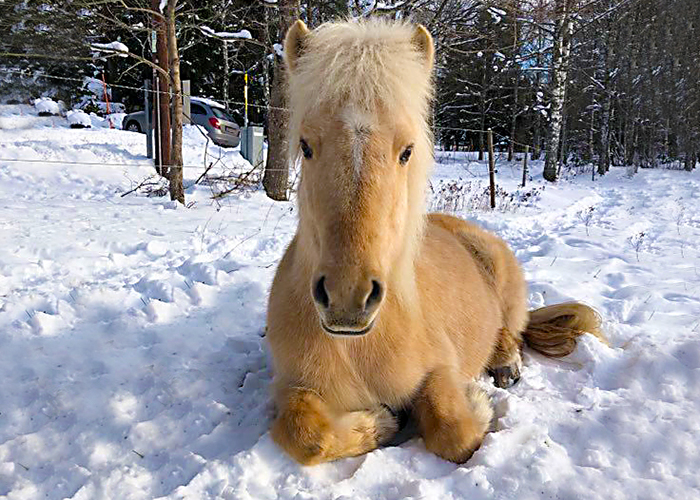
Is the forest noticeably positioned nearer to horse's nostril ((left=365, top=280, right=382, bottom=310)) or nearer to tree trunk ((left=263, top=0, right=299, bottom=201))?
tree trunk ((left=263, top=0, right=299, bottom=201))

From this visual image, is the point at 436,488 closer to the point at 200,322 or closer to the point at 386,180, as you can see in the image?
the point at 386,180

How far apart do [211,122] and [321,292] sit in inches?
694

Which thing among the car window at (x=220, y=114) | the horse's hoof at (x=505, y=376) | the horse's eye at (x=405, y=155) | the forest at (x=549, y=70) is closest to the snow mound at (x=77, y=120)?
the forest at (x=549, y=70)

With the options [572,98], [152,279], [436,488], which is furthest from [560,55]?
[436,488]

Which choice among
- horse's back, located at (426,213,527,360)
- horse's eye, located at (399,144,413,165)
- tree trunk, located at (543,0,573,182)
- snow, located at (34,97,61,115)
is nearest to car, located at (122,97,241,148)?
snow, located at (34,97,61,115)

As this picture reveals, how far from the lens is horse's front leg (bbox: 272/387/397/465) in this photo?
6.62ft

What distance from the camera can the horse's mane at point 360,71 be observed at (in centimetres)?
200

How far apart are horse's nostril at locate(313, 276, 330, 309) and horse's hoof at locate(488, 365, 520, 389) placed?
1824 mm

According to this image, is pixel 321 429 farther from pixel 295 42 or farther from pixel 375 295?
pixel 295 42

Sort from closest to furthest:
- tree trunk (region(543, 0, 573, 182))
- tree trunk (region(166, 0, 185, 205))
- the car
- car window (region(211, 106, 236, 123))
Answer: tree trunk (region(166, 0, 185, 205)) → tree trunk (region(543, 0, 573, 182)) → the car → car window (region(211, 106, 236, 123))

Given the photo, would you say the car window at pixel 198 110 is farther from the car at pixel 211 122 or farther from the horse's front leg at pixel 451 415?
the horse's front leg at pixel 451 415

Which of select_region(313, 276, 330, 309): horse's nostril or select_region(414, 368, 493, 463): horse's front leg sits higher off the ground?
select_region(313, 276, 330, 309): horse's nostril

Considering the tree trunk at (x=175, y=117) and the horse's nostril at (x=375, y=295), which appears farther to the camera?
the tree trunk at (x=175, y=117)

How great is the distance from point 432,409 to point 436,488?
424 mm
